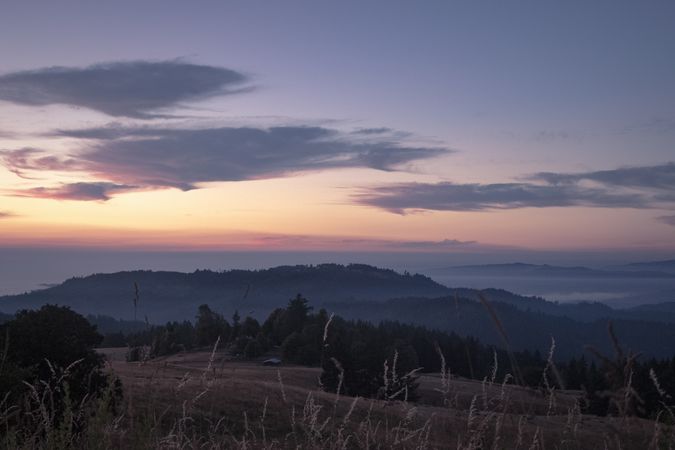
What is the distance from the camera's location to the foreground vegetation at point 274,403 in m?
3.93

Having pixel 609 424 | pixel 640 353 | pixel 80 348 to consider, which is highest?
pixel 640 353

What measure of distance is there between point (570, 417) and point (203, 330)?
301 ft

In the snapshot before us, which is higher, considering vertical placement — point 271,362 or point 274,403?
point 274,403

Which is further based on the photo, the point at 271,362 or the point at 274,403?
the point at 271,362

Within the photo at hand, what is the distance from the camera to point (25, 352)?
18562mm

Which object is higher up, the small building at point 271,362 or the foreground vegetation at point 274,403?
the foreground vegetation at point 274,403

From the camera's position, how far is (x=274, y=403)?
3472 centimetres

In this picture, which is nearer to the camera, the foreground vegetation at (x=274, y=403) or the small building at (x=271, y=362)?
the foreground vegetation at (x=274, y=403)

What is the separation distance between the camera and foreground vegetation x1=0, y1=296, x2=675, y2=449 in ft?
12.9

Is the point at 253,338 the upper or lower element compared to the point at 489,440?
lower

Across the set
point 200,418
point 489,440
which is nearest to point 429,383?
point 200,418

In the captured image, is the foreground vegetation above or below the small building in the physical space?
above

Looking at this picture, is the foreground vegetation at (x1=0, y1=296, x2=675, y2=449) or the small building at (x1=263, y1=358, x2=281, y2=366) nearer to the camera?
the foreground vegetation at (x1=0, y1=296, x2=675, y2=449)

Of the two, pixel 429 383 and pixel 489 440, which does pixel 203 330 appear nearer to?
pixel 429 383
